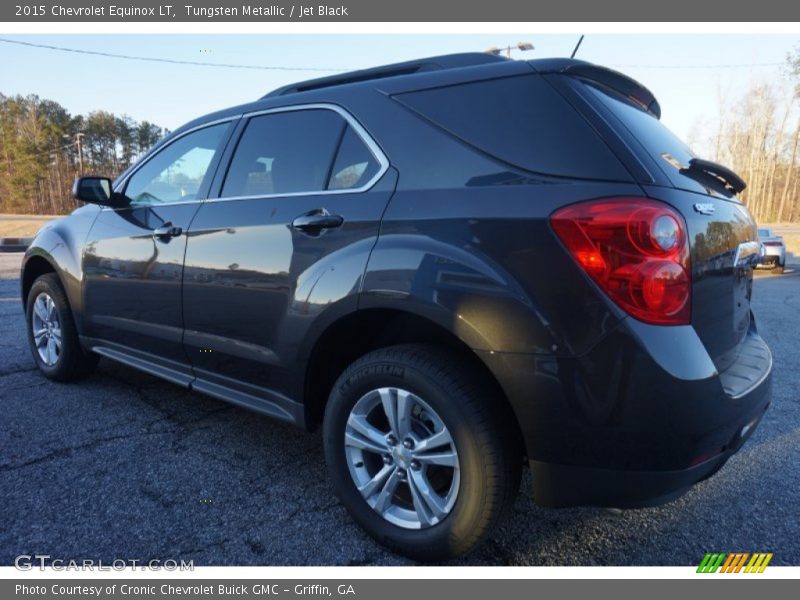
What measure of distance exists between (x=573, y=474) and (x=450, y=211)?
3.14 ft

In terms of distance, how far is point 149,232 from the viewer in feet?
9.89

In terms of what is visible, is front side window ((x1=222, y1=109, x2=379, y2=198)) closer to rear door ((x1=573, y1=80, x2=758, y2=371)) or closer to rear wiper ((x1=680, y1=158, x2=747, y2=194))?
rear door ((x1=573, y1=80, x2=758, y2=371))

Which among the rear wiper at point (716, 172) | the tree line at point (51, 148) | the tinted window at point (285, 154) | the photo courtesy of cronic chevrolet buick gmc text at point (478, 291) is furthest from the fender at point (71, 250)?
the tree line at point (51, 148)

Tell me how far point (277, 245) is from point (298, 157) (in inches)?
18.9

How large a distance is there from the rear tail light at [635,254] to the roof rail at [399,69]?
2.89 ft

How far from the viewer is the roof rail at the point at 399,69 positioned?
2178 millimetres

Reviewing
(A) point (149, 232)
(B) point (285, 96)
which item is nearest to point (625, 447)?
(B) point (285, 96)

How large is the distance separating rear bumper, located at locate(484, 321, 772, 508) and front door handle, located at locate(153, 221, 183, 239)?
1957mm

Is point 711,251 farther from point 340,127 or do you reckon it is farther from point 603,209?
point 340,127

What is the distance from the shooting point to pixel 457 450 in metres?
1.76

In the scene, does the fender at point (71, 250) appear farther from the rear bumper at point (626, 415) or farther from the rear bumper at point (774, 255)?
the rear bumper at point (774, 255)

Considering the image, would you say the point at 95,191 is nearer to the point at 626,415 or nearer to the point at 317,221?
the point at 317,221

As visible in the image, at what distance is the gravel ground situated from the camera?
1.98 meters

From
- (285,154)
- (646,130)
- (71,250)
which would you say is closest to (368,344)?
(285,154)
